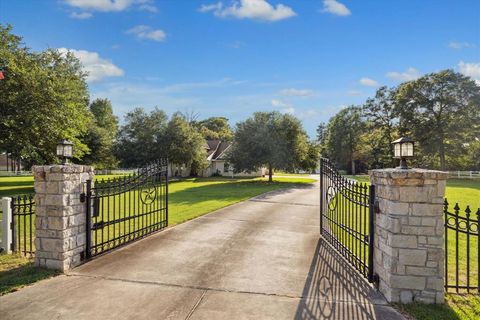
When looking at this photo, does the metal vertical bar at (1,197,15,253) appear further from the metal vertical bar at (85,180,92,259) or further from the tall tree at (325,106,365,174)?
the tall tree at (325,106,365,174)

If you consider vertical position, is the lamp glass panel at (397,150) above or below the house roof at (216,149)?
below

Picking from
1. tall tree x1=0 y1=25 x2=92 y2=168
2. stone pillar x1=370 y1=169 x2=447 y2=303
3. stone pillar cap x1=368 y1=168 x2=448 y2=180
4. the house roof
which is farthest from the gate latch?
the house roof

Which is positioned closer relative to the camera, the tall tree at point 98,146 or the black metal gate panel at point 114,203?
the black metal gate panel at point 114,203

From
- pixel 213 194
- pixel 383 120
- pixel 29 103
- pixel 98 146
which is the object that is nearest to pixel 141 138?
pixel 98 146

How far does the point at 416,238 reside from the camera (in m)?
4.59

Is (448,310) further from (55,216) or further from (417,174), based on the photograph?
(55,216)

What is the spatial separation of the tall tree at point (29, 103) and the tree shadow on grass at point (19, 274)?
1541cm

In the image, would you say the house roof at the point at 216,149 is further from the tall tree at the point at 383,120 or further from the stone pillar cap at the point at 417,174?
the stone pillar cap at the point at 417,174

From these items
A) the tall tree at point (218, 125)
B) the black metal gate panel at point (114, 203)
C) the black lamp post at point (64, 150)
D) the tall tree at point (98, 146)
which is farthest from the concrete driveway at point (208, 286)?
the tall tree at point (218, 125)

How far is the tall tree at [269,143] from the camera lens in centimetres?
3048

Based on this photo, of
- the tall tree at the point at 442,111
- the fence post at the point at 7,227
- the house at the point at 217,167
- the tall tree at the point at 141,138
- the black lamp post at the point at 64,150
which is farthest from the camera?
the house at the point at 217,167

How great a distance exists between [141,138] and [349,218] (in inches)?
1338

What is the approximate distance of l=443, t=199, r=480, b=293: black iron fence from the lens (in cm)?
477

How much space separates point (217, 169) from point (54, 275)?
41566 millimetres
